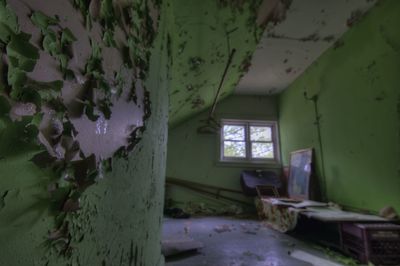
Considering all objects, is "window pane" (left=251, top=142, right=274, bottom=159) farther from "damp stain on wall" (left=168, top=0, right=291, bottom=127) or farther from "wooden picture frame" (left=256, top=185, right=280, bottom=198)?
"damp stain on wall" (left=168, top=0, right=291, bottom=127)

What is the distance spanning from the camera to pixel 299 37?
322 centimetres

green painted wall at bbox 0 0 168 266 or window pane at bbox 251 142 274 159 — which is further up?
window pane at bbox 251 142 274 159

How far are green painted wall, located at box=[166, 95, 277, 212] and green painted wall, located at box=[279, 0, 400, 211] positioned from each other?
1657 millimetres

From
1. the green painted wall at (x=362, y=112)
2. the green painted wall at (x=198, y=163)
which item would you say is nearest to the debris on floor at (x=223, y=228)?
the green painted wall at (x=198, y=163)

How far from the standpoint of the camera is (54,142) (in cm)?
36

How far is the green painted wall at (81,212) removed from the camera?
0.95 feet

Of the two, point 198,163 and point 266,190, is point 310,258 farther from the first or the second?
point 198,163

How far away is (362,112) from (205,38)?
2155 millimetres

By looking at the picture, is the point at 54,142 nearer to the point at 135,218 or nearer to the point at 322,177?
the point at 135,218

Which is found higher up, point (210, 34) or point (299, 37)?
point (299, 37)

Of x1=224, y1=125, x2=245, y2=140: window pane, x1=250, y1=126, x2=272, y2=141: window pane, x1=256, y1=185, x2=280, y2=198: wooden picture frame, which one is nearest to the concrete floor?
x1=256, y1=185, x2=280, y2=198: wooden picture frame

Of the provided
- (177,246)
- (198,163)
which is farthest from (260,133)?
(177,246)

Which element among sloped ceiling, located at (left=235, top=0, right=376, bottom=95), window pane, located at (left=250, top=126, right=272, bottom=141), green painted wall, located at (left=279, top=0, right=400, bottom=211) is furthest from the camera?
window pane, located at (left=250, top=126, right=272, bottom=141)

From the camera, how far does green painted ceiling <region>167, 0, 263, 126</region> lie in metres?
1.79
